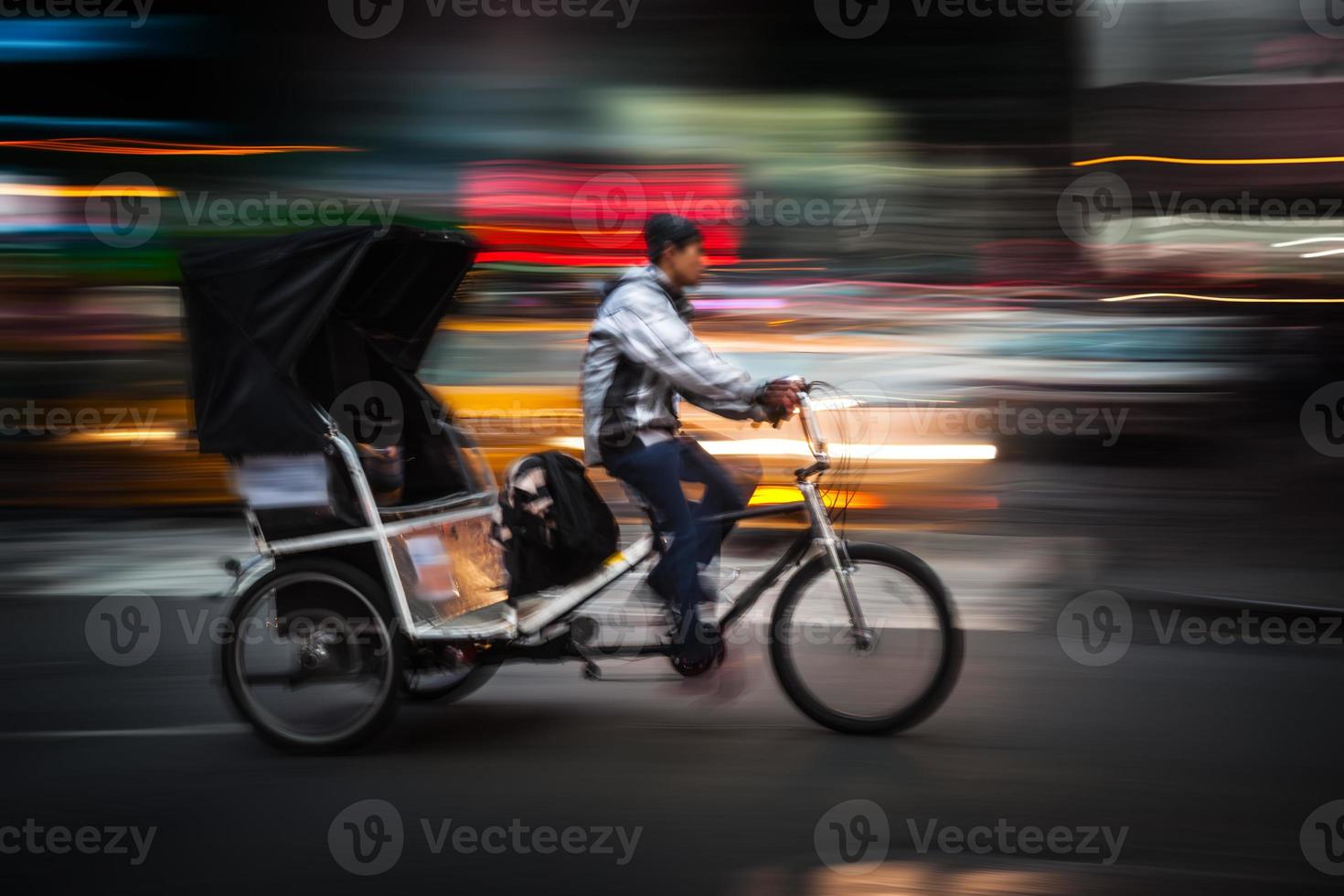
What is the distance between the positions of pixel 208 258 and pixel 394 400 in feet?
3.24

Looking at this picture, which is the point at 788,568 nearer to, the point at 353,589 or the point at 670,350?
the point at 670,350

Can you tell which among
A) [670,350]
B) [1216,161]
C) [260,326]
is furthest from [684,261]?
[1216,161]

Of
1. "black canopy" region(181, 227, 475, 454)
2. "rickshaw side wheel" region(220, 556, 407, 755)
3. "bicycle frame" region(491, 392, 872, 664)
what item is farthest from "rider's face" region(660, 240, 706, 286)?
"rickshaw side wheel" region(220, 556, 407, 755)

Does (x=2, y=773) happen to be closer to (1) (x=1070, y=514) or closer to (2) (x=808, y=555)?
(2) (x=808, y=555)

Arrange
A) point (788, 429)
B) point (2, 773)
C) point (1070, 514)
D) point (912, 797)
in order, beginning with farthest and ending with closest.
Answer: point (788, 429)
point (1070, 514)
point (2, 773)
point (912, 797)

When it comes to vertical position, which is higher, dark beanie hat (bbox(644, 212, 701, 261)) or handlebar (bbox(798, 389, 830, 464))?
dark beanie hat (bbox(644, 212, 701, 261))

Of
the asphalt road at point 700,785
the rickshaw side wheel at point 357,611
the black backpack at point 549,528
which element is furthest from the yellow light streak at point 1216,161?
the rickshaw side wheel at point 357,611

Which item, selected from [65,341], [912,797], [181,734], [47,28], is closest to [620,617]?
[912,797]

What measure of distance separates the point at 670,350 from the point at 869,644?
1215 millimetres

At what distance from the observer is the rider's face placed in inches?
188

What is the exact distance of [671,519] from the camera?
4703mm

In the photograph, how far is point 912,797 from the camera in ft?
13.3

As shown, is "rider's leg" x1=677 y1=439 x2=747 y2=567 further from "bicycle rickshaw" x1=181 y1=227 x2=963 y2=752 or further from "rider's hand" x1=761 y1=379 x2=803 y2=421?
"rider's hand" x1=761 y1=379 x2=803 y2=421

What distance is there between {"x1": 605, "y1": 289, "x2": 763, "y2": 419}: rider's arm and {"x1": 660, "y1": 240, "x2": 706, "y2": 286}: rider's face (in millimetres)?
161
